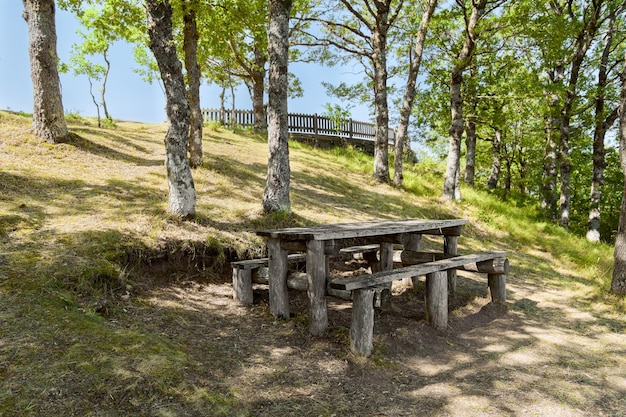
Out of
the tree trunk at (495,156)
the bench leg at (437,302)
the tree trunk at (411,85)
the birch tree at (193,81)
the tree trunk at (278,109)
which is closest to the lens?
the bench leg at (437,302)

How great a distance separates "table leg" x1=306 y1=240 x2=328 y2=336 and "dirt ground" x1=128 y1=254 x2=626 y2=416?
0.17 metres

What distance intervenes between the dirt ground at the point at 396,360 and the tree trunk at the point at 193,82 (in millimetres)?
5362

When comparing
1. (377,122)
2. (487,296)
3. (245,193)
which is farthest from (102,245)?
(377,122)

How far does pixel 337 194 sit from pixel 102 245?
8.27m

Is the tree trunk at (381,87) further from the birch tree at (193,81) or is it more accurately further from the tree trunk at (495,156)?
the tree trunk at (495,156)

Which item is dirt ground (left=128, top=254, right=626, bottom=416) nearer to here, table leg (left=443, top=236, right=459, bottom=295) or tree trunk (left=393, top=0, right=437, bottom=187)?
table leg (left=443, top=236, right=459, bottom=295)

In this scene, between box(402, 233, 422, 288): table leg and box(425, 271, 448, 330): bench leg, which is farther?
box(402, 233, 422, 288): table leg

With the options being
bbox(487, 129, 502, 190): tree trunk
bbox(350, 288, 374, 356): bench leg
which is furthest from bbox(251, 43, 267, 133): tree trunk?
bbox(350, 288, 374, 356): bench leg

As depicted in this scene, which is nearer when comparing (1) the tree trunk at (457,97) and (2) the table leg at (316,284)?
(2) the table leg at (316,284)

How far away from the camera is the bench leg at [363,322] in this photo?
489 cm

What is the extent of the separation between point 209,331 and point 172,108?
415 centimetres

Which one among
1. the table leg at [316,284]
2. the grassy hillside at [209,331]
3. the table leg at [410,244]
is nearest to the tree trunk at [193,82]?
the grassy hillside at [209,331]

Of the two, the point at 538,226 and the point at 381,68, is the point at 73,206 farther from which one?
the point at 538,226

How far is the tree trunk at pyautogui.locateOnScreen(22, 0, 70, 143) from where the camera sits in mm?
10672
